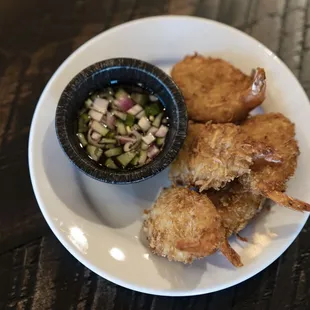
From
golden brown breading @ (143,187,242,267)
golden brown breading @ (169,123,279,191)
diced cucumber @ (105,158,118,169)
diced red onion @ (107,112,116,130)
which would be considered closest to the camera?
golden brown breading @ (143,187,242,267)

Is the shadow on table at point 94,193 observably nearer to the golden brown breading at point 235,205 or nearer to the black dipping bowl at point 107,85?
the black dipping bowl at point 107,85

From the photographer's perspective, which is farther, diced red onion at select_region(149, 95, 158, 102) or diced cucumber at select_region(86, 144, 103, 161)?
diced red onion at select_region(149, 95, 158, 102)

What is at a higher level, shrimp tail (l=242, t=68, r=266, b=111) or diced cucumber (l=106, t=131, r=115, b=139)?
shrimp tail (l=242, t=68, r=266, b=111)

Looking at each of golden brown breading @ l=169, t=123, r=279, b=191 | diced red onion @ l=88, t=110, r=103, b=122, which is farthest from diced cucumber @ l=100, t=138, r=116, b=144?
golden brown breading @ l=169, t=123, r=279, b=191

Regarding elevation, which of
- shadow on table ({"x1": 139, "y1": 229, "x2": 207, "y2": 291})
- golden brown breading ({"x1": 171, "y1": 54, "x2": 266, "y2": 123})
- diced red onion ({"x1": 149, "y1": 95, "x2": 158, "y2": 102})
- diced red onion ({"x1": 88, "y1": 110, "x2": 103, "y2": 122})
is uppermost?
golden brown breading ({"x1": 171, "y1": 54, "x2": 266, "y2": 123})

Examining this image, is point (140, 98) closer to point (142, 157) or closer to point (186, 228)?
point (142, 157)

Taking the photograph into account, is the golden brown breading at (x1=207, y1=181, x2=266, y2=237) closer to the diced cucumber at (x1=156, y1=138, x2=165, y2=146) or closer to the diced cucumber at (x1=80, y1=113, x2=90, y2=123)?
the diced cucumber at (x1=156, y1=138, x2=165, y2=146)

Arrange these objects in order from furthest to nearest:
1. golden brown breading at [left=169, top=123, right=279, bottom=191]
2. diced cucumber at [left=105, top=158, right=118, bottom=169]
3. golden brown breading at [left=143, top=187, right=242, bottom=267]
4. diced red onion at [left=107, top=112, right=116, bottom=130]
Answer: diced red onion at [left=107, top=112, right=116, bottom=130], diced cucumber at [left=105, top=158, right=118, bottom=169], golden brown breading at [left=169, top=123, right=279, bottom=191], golden brown breading at [left=143, top=187, right=242, bottom=267]

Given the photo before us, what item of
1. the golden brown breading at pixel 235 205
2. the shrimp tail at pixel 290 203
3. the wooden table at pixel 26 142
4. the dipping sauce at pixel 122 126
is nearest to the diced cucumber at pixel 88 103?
the dipping sauce at pixel 122 126
